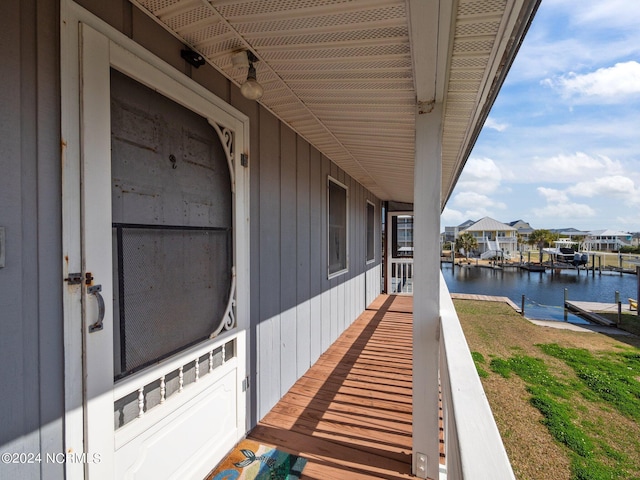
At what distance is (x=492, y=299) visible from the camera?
14.5 m

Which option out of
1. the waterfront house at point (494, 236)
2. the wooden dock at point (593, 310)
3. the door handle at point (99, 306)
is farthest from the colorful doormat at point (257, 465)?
the waterfront house at point (494, 236)

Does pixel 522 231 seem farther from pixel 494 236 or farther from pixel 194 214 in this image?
pixel 194 214

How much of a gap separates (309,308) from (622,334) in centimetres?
1370

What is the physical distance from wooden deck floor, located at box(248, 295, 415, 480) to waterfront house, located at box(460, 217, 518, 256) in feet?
148

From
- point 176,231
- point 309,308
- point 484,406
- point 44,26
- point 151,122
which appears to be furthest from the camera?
point 309,308

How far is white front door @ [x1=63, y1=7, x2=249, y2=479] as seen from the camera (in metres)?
1.12

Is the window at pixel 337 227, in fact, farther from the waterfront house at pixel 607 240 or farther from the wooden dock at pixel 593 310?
the waterfront house at pixel 607 240

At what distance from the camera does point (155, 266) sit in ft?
4.74

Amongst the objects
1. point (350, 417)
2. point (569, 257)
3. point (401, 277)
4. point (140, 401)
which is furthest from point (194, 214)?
point (569, 257)

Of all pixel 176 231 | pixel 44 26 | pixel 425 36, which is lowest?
pixel 176 231

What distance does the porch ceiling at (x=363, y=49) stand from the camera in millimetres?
1239

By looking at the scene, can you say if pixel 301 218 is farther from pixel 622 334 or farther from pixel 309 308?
pixel 622 334

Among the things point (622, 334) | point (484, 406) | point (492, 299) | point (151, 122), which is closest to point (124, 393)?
point (151, 122)

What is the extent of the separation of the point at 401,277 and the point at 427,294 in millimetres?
6367
